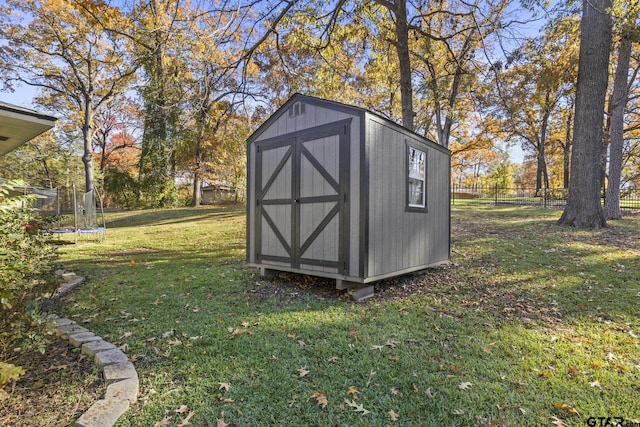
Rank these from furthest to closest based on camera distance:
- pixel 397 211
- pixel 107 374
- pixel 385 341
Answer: pixel 397 211, pixel 385 341, pixel 107 374

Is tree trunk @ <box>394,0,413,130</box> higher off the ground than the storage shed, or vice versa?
tree trunk @ <box>394,0,413,130</box>

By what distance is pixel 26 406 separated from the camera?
201 centimetres

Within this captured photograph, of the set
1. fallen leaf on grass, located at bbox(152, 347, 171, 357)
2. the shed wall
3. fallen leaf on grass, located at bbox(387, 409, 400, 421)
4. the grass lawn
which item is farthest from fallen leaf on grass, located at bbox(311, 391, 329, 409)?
the shed wall

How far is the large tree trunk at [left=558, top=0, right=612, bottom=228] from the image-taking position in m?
7.87

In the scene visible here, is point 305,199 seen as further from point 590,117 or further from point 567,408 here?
point 590,117

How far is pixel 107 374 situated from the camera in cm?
231

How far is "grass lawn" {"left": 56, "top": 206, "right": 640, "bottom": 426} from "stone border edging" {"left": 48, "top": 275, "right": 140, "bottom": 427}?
89 mm

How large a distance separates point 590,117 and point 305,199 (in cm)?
790

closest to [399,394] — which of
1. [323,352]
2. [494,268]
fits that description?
[323,352]

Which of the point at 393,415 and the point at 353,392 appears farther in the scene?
the point at 353,392

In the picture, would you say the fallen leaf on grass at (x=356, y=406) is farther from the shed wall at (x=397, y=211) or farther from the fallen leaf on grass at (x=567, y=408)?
the shed wall at (x=397, y=211)

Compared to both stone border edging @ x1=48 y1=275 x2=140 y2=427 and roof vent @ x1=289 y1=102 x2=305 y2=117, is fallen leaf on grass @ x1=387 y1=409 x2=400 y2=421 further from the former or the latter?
roof vent @ x1=289 y1=102 x2=305 y2=117

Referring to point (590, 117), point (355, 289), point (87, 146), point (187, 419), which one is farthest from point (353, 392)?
point (87, 146)

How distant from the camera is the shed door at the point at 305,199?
4141mm
